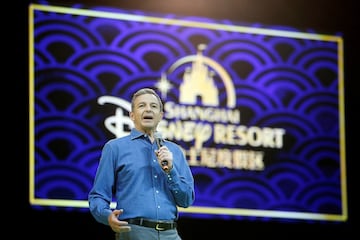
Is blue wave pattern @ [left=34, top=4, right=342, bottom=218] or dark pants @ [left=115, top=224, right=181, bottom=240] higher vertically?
blue wave pattern @ [left=34, top=4, right=342, bottom=218]

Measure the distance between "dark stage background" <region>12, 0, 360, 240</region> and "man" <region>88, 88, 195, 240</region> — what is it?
190 cm

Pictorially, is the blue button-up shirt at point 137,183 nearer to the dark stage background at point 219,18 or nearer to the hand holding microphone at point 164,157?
the hand holding microphone at point 164,157

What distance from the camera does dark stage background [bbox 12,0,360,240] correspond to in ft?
16.9

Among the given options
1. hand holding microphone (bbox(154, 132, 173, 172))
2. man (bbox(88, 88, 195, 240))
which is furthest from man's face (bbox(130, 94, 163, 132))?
hand holding microphone (bbox(154, 132, 173, 172))

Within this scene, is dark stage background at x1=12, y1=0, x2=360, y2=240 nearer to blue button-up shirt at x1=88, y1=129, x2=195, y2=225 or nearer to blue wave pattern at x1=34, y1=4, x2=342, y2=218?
blue wave pattern at x1=34, y1=4, x2=342, y2=218

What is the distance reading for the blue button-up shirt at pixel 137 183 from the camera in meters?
3.26

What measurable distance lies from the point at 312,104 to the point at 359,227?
2.95 feet

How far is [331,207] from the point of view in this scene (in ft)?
18.7

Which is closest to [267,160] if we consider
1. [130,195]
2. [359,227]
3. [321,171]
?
[321,171]

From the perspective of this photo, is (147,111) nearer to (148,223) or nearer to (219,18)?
(148,223)

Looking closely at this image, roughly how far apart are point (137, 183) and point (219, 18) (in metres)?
2.62

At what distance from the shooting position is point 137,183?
3.29 metres
